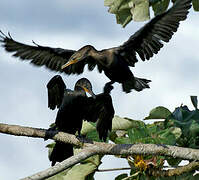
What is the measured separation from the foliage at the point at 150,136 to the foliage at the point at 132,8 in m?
1.03

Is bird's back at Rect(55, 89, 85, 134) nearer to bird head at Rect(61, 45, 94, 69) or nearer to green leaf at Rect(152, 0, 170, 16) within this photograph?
bird head at Rect(61, 45, 94, 69)

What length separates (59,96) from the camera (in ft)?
18.1

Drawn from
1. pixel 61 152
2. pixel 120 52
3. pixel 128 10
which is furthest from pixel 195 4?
pixel 61 152

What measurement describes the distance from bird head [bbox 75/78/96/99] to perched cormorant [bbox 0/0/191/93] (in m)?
0.61

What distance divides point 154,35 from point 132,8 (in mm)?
973

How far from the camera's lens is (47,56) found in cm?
688

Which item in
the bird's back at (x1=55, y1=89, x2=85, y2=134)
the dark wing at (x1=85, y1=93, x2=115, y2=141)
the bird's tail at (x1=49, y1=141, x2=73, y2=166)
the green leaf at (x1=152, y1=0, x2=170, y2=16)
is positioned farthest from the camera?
the green leaf at (x1=152, y1=0, x2=170, y2=16)

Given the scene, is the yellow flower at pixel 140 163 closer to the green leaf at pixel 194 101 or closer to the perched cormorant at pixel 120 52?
the green leaf at pixel 194 101

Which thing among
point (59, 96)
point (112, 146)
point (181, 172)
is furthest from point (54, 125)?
point (181, 172)

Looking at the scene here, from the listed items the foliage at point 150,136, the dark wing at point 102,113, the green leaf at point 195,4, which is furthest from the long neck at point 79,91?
the green leaf at point 195,4

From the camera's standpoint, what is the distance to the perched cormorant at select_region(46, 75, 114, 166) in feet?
17.2

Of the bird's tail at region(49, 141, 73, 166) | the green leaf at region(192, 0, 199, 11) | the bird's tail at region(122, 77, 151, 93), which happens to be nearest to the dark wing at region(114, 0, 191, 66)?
the green leaf at region(192, 0, 199, 11)

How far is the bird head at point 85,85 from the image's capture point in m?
5.36

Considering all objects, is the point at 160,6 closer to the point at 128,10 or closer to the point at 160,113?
the point at 128,10
